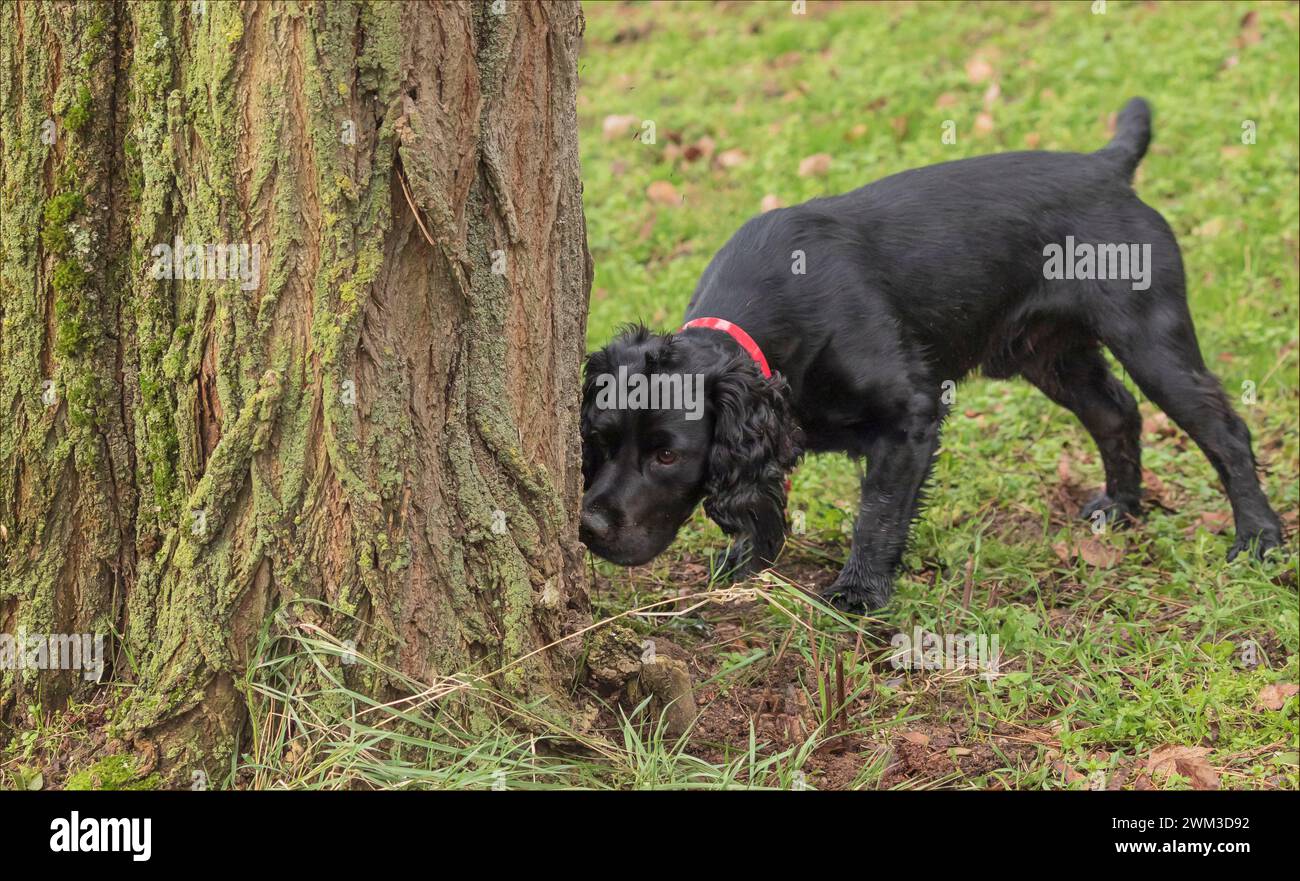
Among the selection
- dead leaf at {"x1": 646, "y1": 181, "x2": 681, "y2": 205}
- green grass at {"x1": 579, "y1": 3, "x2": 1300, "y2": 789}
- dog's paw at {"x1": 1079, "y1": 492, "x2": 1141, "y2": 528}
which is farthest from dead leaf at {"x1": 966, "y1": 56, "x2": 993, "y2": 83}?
dog's paw at {"x1": 1079, "y1": 492, "x2": 1141, "y2": 528}

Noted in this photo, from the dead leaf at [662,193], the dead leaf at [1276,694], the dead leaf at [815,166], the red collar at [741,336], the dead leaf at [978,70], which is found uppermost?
the dead leaf at [978,70]

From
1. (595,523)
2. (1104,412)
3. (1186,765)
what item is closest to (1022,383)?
(1104,412)

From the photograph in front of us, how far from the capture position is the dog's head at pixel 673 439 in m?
4.18

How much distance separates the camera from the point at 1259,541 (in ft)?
16.0

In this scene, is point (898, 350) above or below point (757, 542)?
above

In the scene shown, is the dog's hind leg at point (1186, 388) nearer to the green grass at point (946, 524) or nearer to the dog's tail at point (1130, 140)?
the green grass at point (946, 524)

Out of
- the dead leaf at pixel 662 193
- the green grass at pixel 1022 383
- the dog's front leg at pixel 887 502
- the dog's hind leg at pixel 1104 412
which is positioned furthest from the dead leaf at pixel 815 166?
the dog's front leg at pixel 887 502

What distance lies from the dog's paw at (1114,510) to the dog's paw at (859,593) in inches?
46.7

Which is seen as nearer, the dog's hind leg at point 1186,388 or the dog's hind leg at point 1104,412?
the dog's hind leg at point 1186,388

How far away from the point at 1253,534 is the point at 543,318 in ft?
10.2

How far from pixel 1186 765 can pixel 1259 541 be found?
183cm

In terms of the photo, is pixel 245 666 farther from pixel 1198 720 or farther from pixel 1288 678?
pixel 1288 678

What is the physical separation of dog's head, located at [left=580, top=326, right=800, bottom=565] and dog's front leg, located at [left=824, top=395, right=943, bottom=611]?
418 mm

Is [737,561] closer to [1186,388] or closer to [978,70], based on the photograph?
[1186,388]
